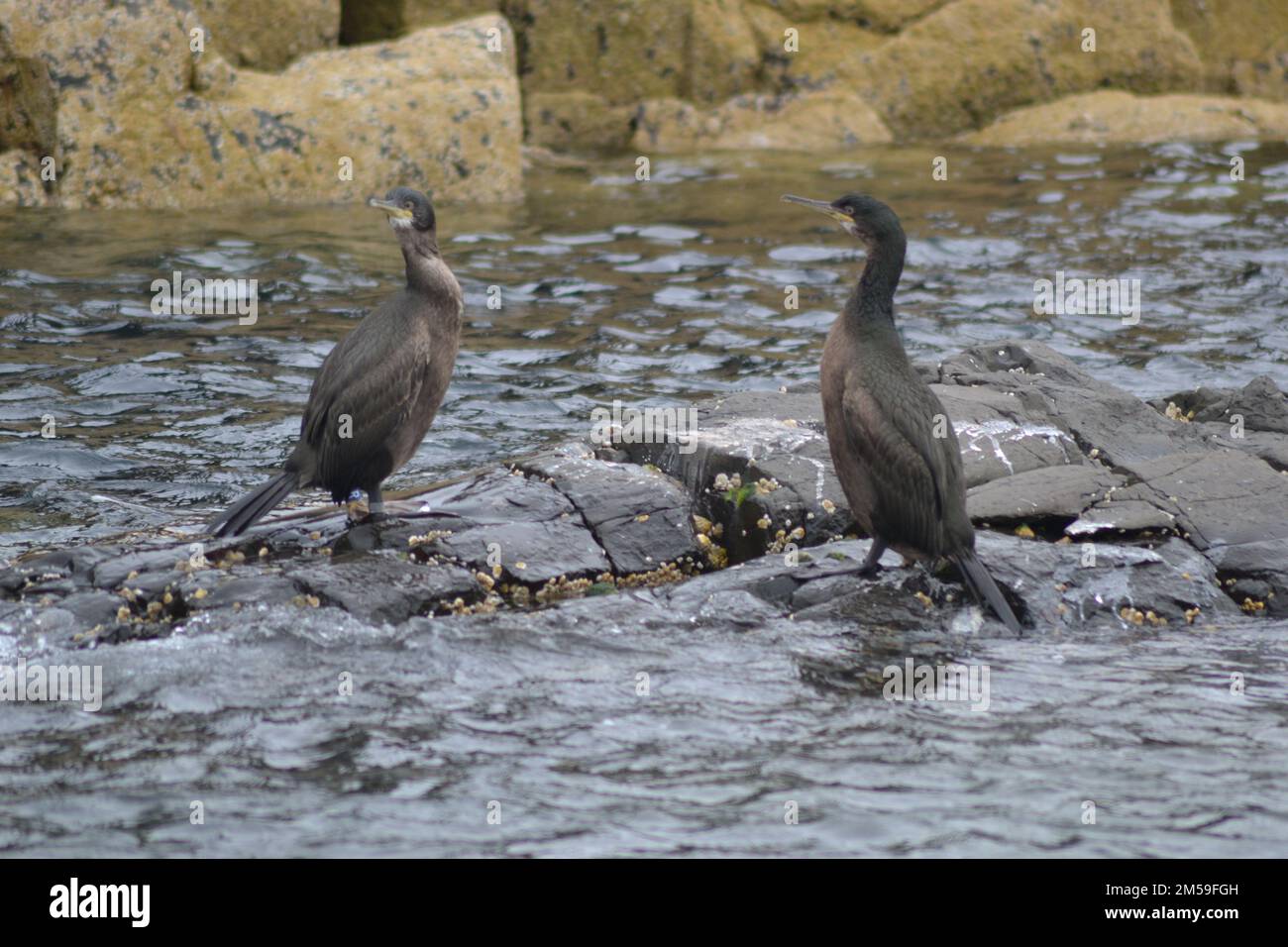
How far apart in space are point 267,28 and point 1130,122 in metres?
9.43

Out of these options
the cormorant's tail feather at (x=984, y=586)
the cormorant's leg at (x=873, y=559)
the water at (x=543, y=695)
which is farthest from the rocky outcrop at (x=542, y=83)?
the cormorant's tail feather at (x=984, y=586)

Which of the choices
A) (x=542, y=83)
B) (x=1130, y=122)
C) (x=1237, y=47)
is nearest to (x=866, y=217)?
(x=542, y=83)

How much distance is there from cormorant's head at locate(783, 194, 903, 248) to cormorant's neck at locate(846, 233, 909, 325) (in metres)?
0.04

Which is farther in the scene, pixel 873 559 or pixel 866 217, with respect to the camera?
pixel 866 217

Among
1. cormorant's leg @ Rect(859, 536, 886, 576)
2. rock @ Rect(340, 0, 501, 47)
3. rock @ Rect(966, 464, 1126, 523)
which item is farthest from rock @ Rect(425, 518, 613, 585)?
rock @ Rect(340, 0, 501, 47)

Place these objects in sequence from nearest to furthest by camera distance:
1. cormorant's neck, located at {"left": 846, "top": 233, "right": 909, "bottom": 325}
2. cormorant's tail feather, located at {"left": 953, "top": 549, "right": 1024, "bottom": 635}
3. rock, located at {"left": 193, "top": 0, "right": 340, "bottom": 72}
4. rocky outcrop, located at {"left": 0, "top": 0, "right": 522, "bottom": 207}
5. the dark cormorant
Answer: cormorant's tail feather, located at {"left": 953, "top": 549, "right": 1024, "bottom": 635}
the dark cormorant
cormorant's neck, located at {"left": 846, "top": 233, "right": 909, "bottom": 325}
rocky outcrop, located at {"left": 0, "top": 0, "right": 522, "bottom": 207}
rock, located at {"left": 193, "top": 0, "right": 340, "bottom": 72}

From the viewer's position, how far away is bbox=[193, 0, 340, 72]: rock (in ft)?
52.3

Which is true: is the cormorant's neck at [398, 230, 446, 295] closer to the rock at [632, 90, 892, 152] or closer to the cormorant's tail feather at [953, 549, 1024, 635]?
the cormorant's tail feather at [953, 549, 1024, 635]

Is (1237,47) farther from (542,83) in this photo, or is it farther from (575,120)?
(542,83)

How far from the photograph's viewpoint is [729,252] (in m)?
14.1

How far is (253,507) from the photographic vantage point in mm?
6910

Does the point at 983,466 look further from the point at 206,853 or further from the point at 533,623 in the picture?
the point at 206,853

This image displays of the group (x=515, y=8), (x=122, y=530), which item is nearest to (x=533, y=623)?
(x=122, y=530)
